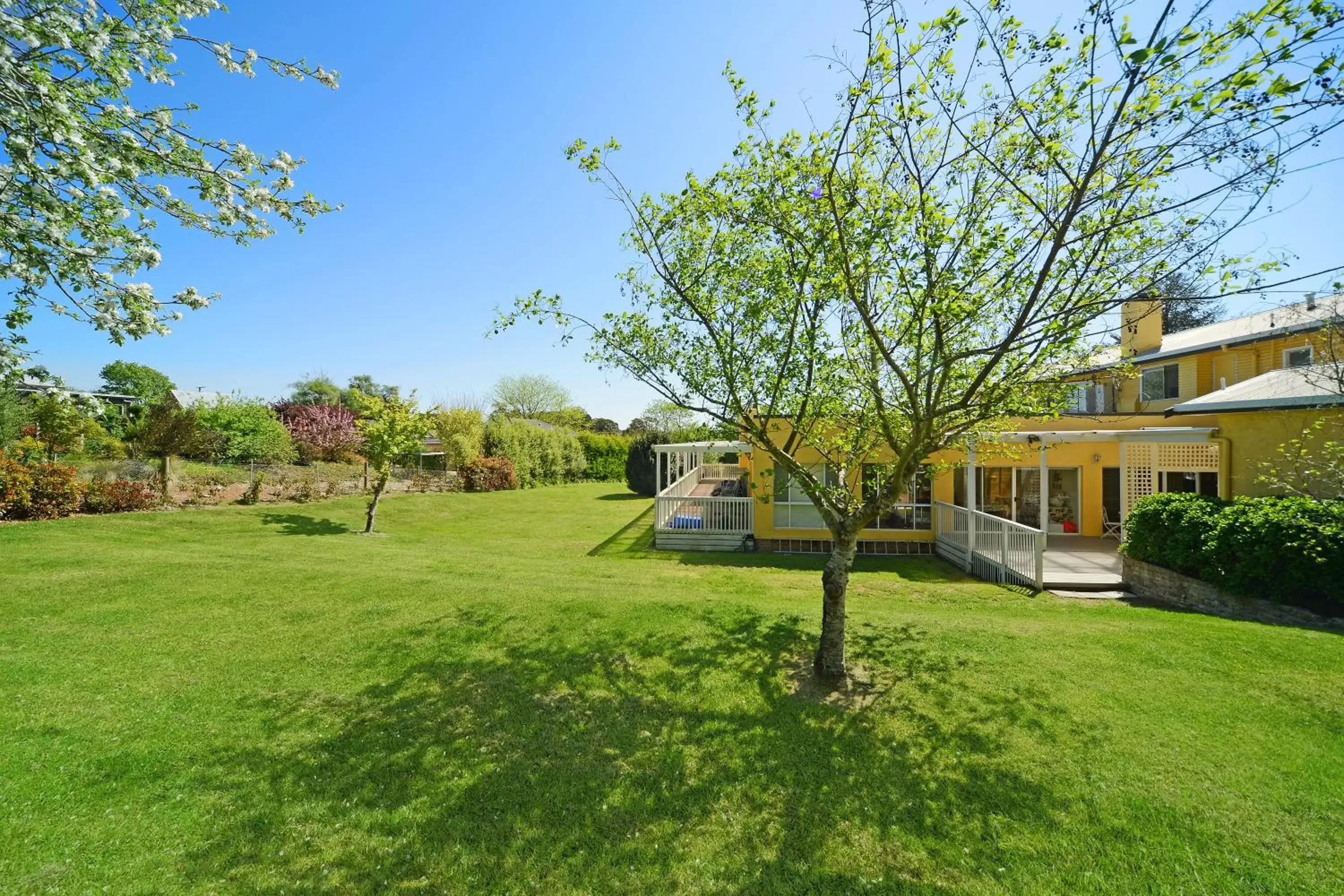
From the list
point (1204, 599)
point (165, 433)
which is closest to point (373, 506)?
point (165, 433)

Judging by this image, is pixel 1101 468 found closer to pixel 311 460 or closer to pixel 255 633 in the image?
pixel 255 633

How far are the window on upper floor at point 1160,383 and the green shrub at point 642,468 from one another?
21.4 m

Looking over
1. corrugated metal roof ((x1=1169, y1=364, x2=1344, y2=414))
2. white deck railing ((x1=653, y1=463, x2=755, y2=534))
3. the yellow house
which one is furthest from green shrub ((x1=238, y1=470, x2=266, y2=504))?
corrugated metal roof ((x1=1169, y1=364, x2=1344, y2=414))

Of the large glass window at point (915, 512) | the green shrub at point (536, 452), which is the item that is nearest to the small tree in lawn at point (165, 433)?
the green shrub at point (536, 452)

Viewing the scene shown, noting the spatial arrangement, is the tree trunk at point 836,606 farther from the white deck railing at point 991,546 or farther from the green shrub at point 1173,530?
the green shrub at point 1173,530

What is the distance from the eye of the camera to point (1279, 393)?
995cm

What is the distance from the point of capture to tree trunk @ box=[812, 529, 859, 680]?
5.33 meters

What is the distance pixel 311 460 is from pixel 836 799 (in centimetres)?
3077

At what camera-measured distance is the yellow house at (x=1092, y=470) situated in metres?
10.3

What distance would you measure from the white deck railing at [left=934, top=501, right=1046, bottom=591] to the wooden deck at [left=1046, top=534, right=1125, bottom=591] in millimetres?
260

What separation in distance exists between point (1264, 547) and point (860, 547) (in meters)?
7.99

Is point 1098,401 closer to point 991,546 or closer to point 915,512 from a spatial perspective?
point 915,512

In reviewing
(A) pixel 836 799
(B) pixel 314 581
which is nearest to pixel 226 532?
(B) pixel 314 581

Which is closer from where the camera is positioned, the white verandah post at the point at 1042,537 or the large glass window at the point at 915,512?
the white verandah post at the point at 1042,537
